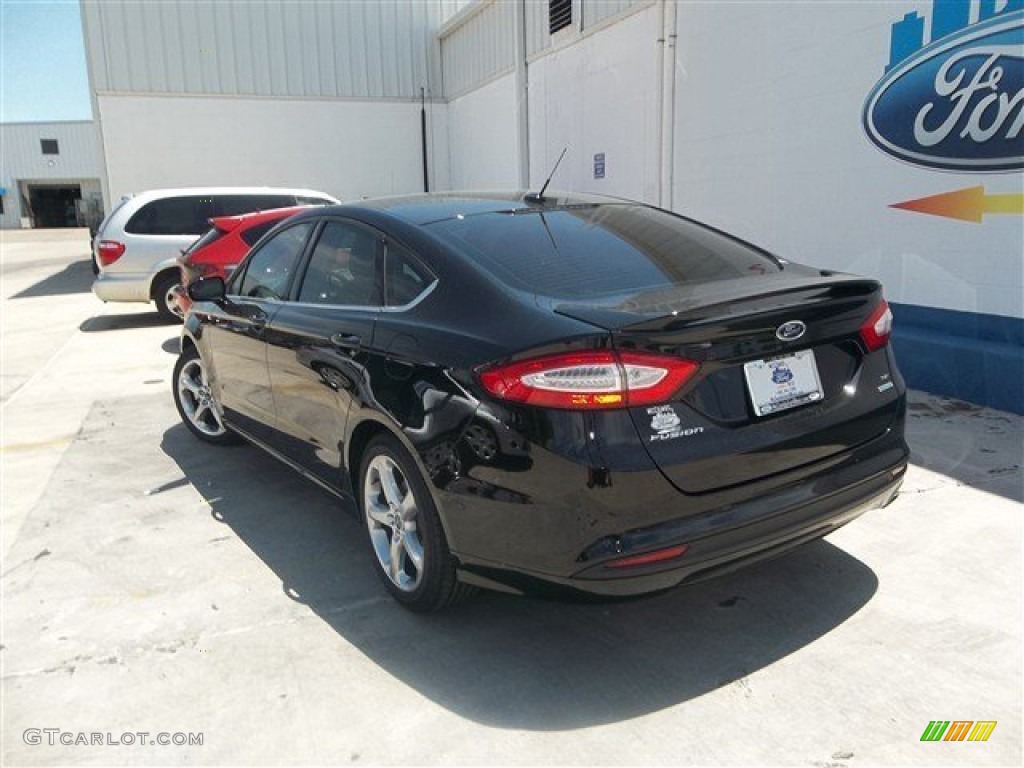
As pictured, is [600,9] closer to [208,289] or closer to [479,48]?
[479,48]

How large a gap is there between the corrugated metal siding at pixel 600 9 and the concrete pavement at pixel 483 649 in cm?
749

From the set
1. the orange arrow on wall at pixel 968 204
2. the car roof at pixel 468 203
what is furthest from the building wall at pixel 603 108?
the car roof at pixel 468 203

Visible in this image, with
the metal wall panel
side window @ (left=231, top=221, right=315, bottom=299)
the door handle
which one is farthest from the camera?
the metal wall panel

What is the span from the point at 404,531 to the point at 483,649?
53cm

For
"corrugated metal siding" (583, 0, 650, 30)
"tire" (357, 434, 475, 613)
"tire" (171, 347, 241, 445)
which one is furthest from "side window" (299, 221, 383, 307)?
"corrugated metal siding" (583, 0, 650, 30)

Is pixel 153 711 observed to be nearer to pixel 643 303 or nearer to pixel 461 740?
pixel 461 740

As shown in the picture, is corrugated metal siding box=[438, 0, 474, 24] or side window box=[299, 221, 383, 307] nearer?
side window box=[299, 221, 383, 307]

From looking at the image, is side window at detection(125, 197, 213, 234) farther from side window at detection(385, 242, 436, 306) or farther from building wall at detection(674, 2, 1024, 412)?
side window at detection(385, 242, 436, 306)

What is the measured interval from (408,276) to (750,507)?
1.56 meters

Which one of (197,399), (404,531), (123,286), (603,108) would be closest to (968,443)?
(404,531)

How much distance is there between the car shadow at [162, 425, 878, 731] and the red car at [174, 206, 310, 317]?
4.99m

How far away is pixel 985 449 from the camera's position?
15.5ft

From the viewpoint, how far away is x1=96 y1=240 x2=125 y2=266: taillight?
34.1 feet

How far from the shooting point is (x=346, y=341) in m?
3.30
